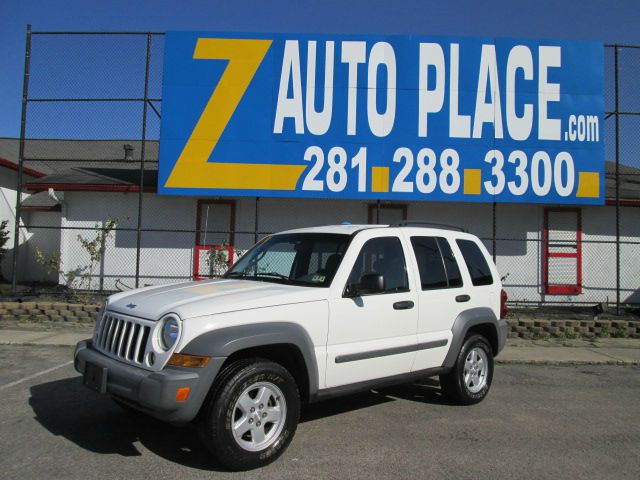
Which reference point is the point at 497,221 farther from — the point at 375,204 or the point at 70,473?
the point at 70,473

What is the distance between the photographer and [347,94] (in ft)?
37.3

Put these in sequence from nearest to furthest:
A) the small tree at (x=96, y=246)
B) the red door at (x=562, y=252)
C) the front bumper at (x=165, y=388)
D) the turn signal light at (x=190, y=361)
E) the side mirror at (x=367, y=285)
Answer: the front bumper at (x=165, y=388) < the turn signal light at (x=190, y=361) < the side mirror at (x=367, y=285) < the small tree at (x=96, y=246) < the red door at (x=562, y=252)

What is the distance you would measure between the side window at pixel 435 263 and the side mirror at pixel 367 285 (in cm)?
88

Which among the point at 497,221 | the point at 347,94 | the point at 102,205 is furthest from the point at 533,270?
the point at 102,205

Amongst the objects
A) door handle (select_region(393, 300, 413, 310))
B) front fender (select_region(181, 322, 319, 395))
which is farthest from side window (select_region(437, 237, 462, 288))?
front fender (select_region(181, 322, 319, 395))

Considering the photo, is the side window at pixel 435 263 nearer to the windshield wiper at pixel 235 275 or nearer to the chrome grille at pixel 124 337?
the windshield wiper at pixel 235 275

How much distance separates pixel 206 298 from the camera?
152 inches

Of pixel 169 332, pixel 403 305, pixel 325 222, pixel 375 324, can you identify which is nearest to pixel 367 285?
pixel 375 324

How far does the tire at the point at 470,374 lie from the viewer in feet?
17.5

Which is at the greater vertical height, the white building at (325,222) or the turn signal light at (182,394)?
the white building at (325,222)

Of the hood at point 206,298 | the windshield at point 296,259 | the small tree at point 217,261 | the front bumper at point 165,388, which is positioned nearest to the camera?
the front bumper at point 165,388

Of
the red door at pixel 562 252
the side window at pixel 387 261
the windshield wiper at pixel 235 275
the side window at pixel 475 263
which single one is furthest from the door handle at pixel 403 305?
the red door at pixel 562 252

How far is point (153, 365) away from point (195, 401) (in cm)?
41

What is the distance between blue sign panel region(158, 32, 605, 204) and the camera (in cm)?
1128
